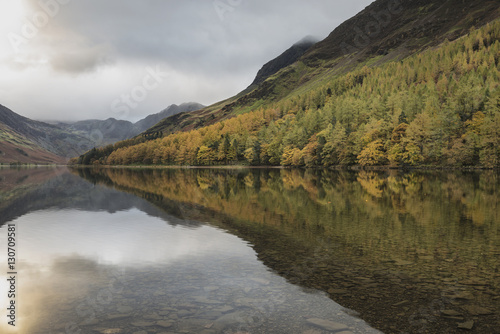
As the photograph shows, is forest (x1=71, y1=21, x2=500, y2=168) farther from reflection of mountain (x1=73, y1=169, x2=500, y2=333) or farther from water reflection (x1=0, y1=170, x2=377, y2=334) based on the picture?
water reflection (x1=0, y1=170, x2=377, y2=334)

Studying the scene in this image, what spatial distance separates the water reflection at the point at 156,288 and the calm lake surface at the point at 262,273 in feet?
0.17

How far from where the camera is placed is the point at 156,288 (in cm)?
1096

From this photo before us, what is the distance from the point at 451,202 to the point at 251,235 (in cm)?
2130

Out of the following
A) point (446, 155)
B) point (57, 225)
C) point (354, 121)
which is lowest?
point (57, 225)

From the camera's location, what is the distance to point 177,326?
8.20 meters

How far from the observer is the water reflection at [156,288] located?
8.36 meters

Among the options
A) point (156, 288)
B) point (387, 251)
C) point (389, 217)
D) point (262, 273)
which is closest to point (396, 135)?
point (389, 217)

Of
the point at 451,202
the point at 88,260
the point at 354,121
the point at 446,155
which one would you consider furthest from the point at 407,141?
the point at 88,260

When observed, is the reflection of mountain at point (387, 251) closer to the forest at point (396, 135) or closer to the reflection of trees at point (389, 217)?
the reflection of trees at point (389, 217)

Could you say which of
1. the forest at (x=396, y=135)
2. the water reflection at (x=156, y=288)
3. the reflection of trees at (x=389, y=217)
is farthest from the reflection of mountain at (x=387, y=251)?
the forest at (x=396, y=135)

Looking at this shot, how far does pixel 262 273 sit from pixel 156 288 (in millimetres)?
3981

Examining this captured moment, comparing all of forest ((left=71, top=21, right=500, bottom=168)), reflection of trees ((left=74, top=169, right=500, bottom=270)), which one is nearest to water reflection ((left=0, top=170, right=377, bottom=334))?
reflection of trees ((left=74, top=169, right=500, bottom=270))

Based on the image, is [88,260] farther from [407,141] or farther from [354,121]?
[354,121]

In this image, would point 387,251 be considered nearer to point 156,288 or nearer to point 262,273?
point 262,273
